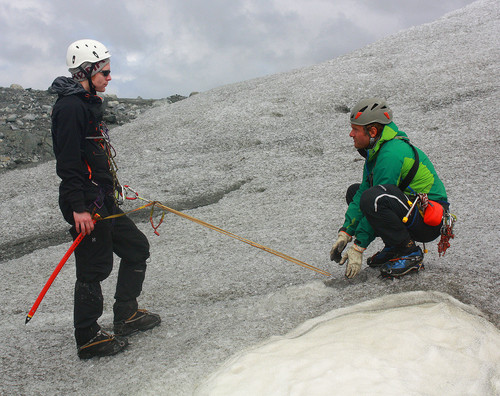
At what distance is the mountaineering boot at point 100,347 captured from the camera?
14.5 ft

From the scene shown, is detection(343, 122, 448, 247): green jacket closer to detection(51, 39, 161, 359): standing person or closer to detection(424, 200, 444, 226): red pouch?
detection(424, 200, 444, 226): red pouch

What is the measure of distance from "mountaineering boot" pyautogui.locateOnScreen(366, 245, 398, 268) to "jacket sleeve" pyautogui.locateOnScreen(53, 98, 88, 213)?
3.21 metres

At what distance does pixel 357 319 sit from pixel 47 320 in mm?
3942

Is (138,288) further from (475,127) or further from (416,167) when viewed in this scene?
(475,127)

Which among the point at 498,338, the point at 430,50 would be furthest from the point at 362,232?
the point at 430,50

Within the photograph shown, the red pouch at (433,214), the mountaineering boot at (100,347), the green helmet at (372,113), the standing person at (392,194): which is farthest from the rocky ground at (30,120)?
the red pouch at (433,214)

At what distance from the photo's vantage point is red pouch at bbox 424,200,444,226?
4.54m

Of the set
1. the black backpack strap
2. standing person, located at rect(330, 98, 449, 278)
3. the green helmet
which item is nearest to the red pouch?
standing person, located at rect(330, 98, 449, 278)

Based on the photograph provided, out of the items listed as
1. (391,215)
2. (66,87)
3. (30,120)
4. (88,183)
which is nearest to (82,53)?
(66,87)

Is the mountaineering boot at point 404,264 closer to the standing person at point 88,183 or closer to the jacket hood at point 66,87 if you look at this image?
the standing person at point 88,183

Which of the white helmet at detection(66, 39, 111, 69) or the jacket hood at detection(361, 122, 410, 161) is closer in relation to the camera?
the white helmet at detection(66, 39, 111, 69)

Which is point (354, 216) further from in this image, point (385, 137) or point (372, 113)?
point (372, 113)

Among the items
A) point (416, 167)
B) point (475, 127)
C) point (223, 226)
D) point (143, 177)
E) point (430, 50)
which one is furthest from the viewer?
point (430, 50)

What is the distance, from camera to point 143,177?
11.6 metres
